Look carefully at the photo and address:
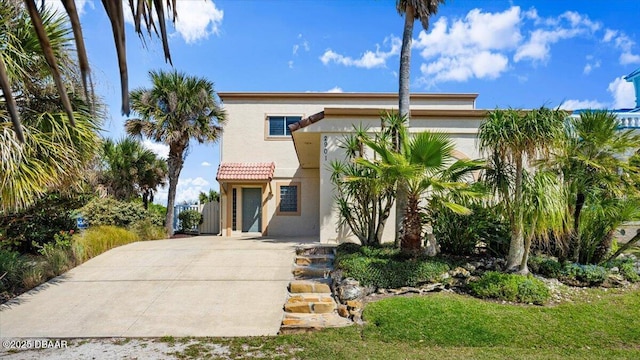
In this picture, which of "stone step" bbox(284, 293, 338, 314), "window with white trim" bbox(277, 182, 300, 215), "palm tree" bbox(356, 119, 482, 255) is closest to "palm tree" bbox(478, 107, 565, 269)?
"palm tree" bbox(356, 119, 482, 255)

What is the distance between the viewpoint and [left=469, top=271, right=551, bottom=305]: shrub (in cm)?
745

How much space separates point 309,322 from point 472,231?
4832 millimetres

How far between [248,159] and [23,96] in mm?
12140

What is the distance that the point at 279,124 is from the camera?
19.7 m

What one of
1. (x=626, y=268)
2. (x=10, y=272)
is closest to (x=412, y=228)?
(x=626, y=268)

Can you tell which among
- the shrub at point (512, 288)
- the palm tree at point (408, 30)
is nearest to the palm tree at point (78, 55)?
the shrub at point (512, 288)

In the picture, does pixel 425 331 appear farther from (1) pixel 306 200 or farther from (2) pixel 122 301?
(1) pixel 306 200

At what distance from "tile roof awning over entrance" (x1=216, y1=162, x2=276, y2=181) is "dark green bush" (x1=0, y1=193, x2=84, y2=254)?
6.81 m

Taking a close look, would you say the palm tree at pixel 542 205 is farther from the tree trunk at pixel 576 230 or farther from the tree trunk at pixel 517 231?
the tree trunk at pixel 576 230

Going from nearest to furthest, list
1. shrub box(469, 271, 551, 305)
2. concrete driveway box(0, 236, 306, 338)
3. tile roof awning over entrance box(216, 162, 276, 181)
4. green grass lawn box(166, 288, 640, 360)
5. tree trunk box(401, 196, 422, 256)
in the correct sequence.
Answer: green grass lawn box(166, 288, 640, 360) < concrete driveway box(0, 236, 306, 338) < shrub box(469, 271, 551, 305) < tree trunk box(401, 196, 422, 256) < tile roof awning over entrance box(216, 162, 276, 181)

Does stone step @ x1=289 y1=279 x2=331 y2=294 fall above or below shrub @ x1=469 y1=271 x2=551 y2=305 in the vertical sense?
below

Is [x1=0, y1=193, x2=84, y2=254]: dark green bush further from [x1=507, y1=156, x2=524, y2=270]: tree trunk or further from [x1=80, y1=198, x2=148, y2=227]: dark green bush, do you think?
[x1=507, y1=156, x2=524, y2=270]: tree trunk

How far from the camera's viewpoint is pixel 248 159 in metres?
19.3

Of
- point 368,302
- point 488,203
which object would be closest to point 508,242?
point 488,203
